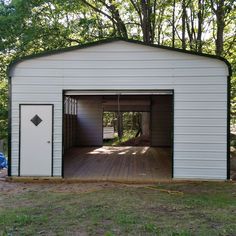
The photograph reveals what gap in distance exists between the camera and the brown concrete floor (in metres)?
9.38

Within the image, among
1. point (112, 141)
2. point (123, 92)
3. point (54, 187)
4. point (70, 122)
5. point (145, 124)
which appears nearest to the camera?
point (54, 187)

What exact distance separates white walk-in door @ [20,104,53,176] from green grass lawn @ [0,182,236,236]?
0.68 m

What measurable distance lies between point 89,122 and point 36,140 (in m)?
8.76

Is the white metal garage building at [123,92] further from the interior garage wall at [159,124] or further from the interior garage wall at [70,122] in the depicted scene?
the interior garage wall at [159,124]

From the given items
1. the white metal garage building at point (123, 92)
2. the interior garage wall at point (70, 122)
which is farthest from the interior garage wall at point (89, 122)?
the white metal garage building at point (123, 92)

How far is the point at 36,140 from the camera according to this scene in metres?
9.34

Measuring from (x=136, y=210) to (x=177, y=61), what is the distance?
4409 mm

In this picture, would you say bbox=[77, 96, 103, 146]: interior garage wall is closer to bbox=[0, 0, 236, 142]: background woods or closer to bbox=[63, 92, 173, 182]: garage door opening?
bbox=[63, 92, 173, 182]: garage door opening

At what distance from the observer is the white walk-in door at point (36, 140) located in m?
9.28

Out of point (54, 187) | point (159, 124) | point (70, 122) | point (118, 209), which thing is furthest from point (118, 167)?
point (159, 124)

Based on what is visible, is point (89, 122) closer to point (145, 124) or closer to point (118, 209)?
point (145, 124)

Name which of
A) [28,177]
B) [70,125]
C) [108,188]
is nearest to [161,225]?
[108,188]

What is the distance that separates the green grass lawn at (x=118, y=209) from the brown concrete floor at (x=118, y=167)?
823mm

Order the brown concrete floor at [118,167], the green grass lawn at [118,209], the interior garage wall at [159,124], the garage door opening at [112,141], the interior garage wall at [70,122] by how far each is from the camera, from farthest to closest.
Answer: the interior garage wall at [159,124] → the interior garage wall at [70,122] → the garage door opening at [112,141] → the brown concrete floor at [118,167] → the green grass lawn at [118,209]
